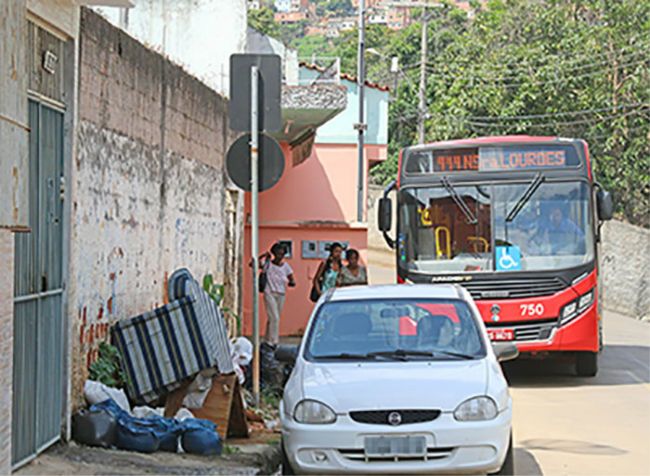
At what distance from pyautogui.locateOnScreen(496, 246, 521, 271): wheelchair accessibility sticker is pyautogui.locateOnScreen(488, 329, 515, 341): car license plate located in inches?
32.9

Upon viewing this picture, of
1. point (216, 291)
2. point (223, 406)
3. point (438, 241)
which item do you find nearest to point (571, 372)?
point (438, 241)

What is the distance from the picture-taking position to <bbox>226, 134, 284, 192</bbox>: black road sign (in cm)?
1112

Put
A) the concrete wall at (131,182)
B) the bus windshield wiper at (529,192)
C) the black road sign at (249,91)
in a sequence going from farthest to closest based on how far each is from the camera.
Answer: the bus windshield wiper at (529,192) → the black road sign at (249,91) → the concrete wall at (131,182)

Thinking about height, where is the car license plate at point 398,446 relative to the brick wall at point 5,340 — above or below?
below

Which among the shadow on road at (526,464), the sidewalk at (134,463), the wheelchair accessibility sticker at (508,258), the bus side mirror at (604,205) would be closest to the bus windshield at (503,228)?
the wheelchair accessibility sticker at (508,258)

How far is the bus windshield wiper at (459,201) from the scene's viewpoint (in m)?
15.8

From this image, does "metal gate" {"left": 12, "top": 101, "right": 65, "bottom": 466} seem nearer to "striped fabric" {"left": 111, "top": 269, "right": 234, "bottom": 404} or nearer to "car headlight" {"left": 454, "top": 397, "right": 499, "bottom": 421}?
"striped fabric" {"left": 111, "top": 269, "right": 234, "bottom": 404}

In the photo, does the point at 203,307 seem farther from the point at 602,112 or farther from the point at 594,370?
the point at 602,112

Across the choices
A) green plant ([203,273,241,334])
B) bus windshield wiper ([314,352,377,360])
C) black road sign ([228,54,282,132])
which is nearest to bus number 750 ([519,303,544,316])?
green plant ([203,273,241,334])

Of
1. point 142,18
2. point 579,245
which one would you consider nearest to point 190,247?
point 579,245

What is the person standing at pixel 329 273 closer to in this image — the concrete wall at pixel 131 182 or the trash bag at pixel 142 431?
the concrete wall at pixel 131 182

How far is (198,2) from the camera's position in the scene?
20984mm

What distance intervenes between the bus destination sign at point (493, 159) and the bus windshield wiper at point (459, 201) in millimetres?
201

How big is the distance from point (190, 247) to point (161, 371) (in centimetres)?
435
